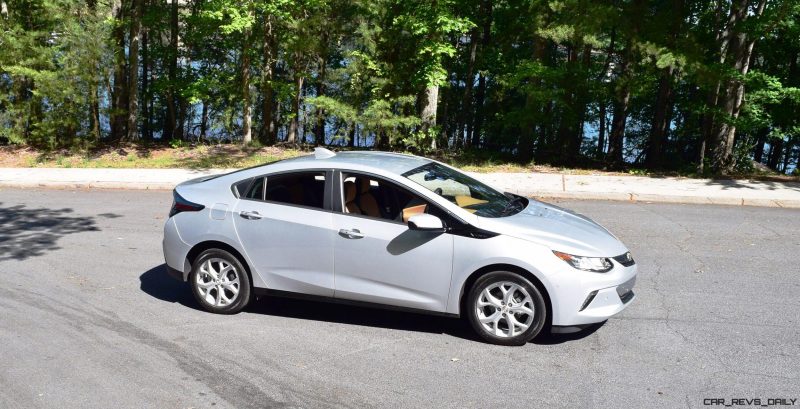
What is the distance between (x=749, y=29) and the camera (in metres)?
16.2

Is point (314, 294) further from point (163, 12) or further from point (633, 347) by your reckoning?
point (163, 12)

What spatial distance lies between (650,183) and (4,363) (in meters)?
12.9

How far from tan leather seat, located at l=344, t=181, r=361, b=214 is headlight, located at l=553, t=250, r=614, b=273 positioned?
1.84 metres

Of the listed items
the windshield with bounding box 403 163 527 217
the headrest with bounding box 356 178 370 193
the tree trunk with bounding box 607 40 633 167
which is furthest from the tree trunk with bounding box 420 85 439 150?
the headrest with bounding box 356 178 370 193

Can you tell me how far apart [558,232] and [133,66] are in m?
19.0

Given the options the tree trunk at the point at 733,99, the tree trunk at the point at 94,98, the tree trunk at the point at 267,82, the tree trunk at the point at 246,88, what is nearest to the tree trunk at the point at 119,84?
the tree trunk at the point at 94,98

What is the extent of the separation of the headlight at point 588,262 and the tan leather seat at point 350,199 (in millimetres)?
1839

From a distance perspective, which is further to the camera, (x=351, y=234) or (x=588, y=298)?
(x=351, y=234)

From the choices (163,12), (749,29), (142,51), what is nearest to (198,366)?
(749,29)

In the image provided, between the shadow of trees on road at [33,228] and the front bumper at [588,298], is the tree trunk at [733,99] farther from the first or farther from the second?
the shadow of trees on road at [33,228]

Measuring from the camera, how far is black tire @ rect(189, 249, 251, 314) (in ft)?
21.4

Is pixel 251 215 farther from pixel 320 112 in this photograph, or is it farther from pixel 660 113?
pixel 660 113

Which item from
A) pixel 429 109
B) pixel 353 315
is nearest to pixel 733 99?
pixel 429 109

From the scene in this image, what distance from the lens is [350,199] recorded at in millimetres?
6293
